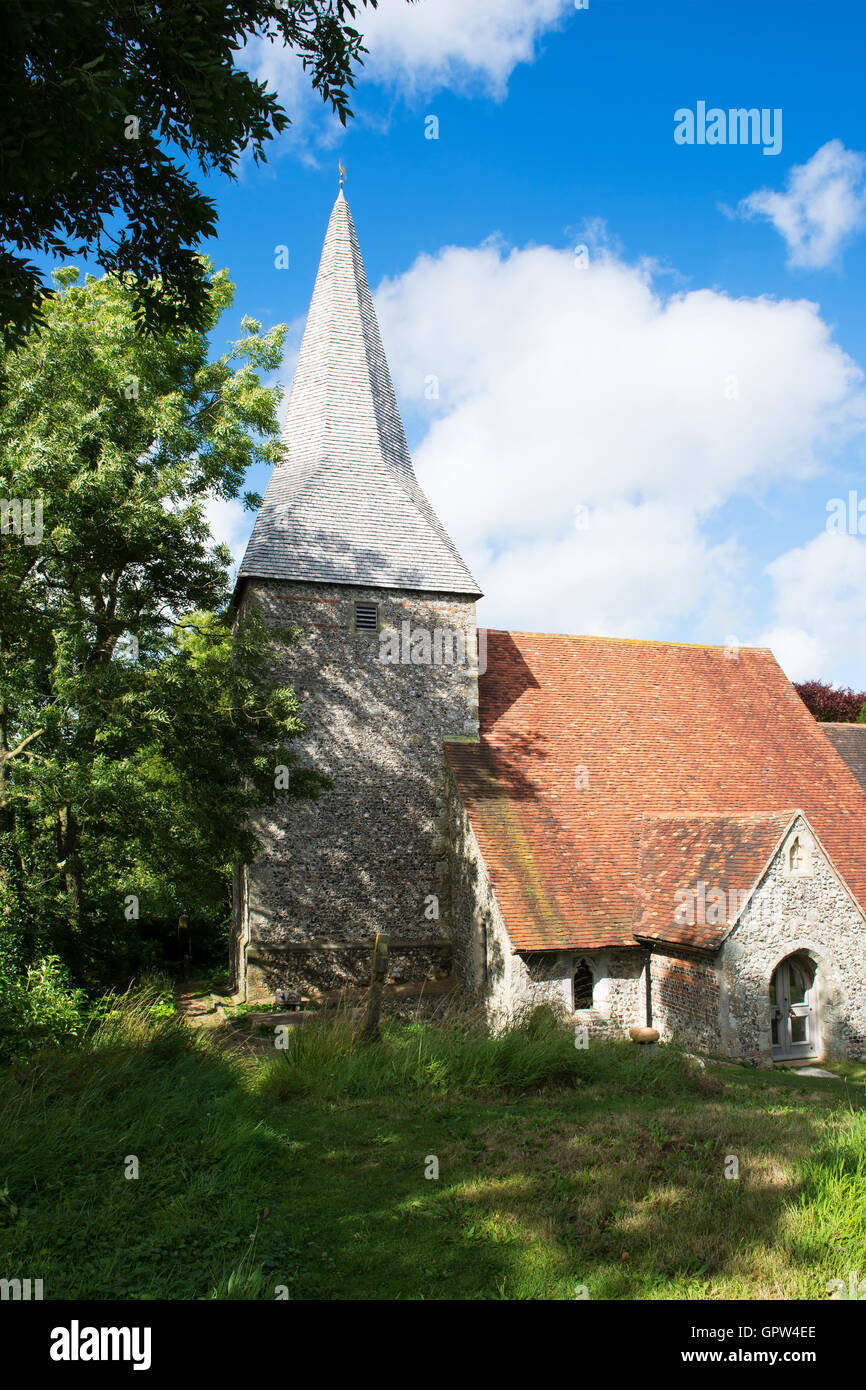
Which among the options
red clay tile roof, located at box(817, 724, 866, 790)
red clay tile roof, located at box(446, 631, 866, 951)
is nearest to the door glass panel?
red clay tile roof, located at box(446, 631, 866, 951)

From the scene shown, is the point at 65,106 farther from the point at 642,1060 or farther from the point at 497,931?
the point at 497,931

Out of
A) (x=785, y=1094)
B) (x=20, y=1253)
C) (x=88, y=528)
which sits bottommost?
(x=785, y=1094)

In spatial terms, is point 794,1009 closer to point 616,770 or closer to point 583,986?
point 583,986

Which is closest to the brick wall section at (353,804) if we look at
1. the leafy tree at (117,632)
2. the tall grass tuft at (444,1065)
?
the leafy tree at (117,632)

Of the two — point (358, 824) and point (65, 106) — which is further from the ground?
point (65, 106)

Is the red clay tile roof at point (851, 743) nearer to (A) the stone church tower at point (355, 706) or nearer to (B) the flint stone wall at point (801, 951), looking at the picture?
(B) the flint stone wall at point (801, 951)

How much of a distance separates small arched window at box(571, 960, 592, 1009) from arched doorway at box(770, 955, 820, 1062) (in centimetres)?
299

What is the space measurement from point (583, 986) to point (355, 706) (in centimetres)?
687

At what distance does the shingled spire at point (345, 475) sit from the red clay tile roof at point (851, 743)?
13982mm

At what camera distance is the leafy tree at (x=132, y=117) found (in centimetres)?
471

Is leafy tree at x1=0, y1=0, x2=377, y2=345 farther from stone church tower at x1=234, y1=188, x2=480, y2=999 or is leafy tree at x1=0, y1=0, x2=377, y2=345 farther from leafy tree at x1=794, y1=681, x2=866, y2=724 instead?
leafy tree at x1=794, y1=681, x2=866, y2=724

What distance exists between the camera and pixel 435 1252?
5219mm
